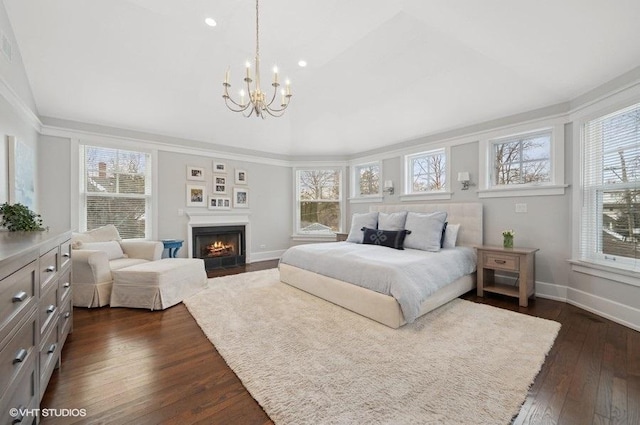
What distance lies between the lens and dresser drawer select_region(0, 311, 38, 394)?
100 cm

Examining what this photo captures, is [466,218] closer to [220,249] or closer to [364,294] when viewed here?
[364,294]

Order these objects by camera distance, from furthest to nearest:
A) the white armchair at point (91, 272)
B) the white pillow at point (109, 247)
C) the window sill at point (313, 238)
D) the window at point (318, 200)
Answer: the window at point (318, 200) < the window sill at point (313, 238) < the white pillow at point (109, 247) < the white armchair at point (91, 272)

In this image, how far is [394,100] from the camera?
4180mm

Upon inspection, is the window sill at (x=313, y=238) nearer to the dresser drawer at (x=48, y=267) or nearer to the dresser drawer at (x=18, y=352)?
the dresser drawer at (x=48, y=267)

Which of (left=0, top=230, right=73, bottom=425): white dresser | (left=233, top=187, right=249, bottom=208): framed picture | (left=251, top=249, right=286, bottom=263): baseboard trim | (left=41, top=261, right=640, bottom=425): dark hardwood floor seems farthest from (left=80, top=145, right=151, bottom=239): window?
(left=0, top=230, right=73, bottom=425): white dresser

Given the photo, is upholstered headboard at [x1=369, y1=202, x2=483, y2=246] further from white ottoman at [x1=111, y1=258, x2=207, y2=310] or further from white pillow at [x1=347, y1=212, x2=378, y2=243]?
white ottoman at [x1=111, y1=258, x2=207, y2=310]

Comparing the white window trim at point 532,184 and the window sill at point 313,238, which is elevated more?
the white window trim at point 532,184

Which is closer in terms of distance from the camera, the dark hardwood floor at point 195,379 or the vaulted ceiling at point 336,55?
the dark hardwood floor at point 195,379

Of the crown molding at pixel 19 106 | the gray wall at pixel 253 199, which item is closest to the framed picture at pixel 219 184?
the gray wall at pixel 253 199

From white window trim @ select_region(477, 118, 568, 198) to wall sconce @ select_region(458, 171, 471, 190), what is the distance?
161 millimetres

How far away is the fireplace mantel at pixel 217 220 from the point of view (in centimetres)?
500

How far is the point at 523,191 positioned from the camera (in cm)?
362

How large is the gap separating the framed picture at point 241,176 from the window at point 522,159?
15.0 feet

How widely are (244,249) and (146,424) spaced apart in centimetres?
434
